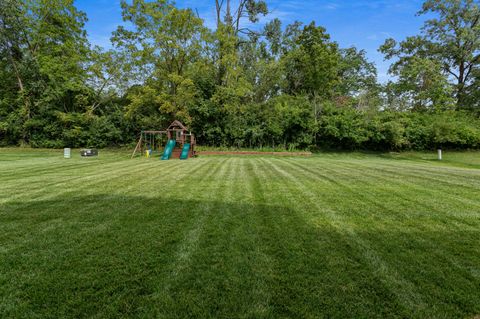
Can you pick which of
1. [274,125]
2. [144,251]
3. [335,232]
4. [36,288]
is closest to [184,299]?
[144,251]

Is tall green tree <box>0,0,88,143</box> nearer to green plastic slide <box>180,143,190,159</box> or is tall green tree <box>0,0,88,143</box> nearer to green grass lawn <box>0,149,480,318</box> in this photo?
green plastic slide <box>180,143,190,159</box>

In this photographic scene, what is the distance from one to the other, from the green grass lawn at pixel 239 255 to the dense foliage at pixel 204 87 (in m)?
15.9

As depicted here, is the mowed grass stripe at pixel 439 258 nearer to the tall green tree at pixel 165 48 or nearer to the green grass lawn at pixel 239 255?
the green grass lawn at pixel 239 255

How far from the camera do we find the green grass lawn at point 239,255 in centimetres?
176

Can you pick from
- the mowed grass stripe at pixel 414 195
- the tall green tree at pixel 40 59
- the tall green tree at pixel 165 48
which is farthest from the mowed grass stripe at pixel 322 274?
the tall green tree at pixel 40 59

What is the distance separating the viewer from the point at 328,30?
23.0 metres

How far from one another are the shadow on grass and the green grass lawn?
11mm

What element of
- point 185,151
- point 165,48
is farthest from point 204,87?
point 185,151

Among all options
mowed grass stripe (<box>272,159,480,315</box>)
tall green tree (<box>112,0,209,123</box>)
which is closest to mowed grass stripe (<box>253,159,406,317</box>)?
mowed grass stripe (<box>272,159,480,315</box>)

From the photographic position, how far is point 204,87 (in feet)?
67.8

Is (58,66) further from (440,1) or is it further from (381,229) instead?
(440,1)

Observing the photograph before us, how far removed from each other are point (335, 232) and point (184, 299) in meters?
2.10

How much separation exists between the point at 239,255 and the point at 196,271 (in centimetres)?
49

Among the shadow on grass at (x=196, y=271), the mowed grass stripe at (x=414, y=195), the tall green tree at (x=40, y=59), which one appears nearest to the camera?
the shadow on grass at (x=196, y=271)
